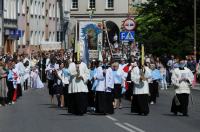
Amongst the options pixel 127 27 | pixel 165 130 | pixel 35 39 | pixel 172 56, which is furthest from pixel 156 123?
pixel 35 39

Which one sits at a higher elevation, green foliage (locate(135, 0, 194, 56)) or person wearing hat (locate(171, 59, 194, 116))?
green foliage (locate(135, 0, 194, 56))

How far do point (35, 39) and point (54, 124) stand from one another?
198ft

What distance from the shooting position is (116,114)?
26.2m

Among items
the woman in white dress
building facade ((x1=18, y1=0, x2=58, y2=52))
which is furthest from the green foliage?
building facade ((x1=18, y1=0, x2=58, y2=52))

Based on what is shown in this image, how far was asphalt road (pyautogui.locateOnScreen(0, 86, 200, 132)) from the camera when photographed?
67.8 feet

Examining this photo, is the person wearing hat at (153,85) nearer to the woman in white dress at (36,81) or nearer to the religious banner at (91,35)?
the religious banner at (91,35)

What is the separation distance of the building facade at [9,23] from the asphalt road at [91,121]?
3946 cm

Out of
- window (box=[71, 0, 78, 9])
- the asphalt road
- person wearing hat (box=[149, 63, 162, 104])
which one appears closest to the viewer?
the asphalt road

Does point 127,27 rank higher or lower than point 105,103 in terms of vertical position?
higher

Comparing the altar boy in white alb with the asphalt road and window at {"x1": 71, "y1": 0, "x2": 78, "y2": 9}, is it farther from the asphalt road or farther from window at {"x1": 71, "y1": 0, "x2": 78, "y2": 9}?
window at {"x1": 71, "y1": 0, "x2": 78, "y2": 9}

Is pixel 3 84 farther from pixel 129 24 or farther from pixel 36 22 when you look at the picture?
pixel 36 22

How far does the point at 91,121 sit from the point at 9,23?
48677 millimetres

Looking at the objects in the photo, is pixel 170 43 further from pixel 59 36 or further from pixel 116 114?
pixel 59 36

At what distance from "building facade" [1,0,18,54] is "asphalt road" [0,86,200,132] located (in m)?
39.5
